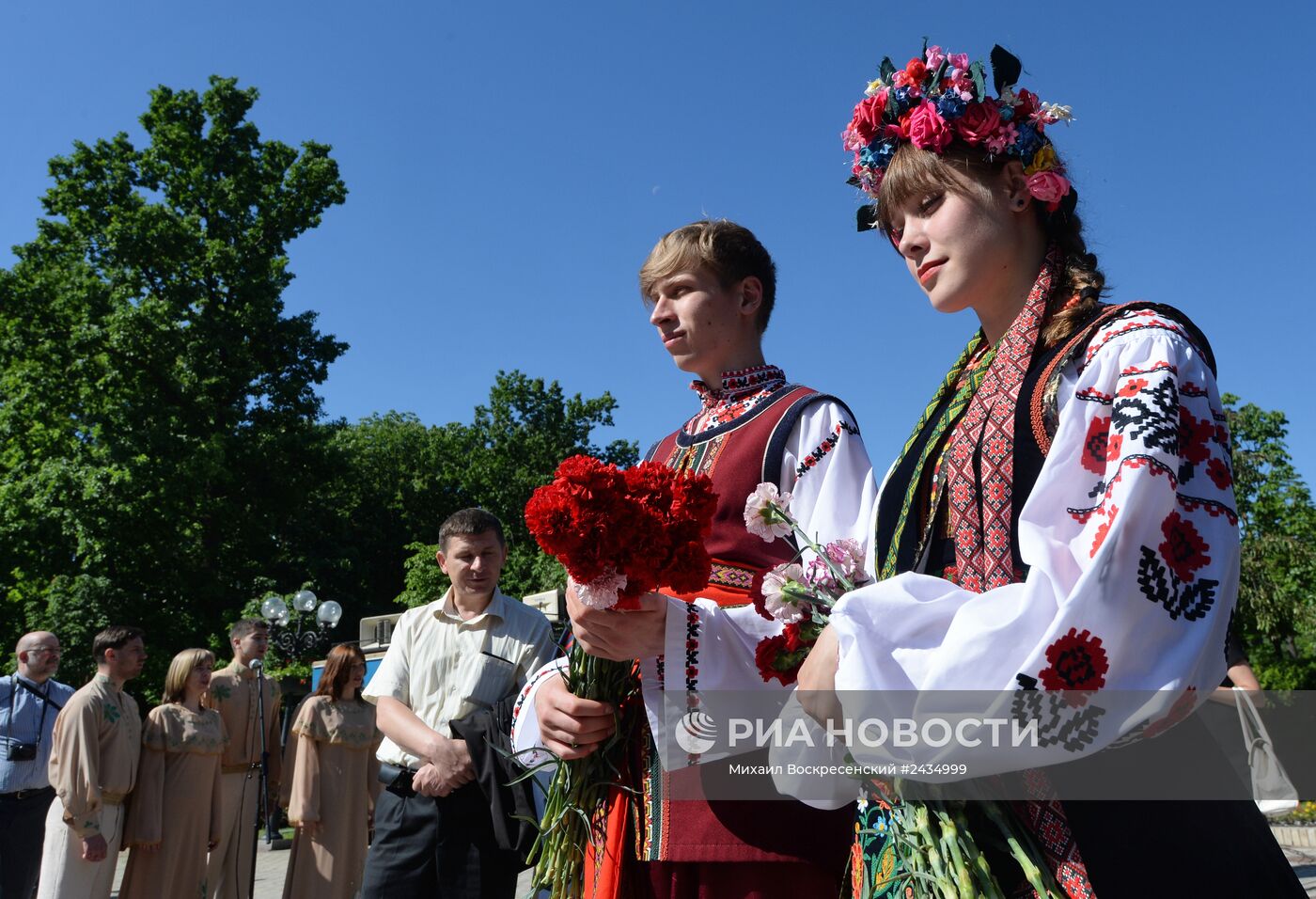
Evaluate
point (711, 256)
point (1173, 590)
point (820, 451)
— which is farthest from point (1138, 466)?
A: point (711, 256)

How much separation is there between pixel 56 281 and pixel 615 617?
2502 cm

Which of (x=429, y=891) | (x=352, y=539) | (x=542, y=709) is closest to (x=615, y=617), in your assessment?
(x=542, y=709)

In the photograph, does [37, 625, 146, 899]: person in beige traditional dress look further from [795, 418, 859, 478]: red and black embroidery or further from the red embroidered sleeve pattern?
the red embroidered sleeve pattern

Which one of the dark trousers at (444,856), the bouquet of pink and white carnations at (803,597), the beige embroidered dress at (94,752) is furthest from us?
the beige embroidered dress at (94,752)

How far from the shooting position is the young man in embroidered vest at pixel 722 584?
6.07ft

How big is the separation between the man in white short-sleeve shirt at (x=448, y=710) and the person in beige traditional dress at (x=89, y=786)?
3.81 meters

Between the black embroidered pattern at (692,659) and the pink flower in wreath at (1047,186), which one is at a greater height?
the pink flower in wreath at (1047,186)

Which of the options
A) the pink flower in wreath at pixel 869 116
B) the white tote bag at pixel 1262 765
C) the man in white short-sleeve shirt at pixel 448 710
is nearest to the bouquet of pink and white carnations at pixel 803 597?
the pink flower in wreath at pixel 869 116

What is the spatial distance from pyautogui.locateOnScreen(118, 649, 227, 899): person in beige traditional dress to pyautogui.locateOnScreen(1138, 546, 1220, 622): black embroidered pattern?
754 centimetres

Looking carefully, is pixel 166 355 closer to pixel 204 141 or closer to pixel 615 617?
pixel 204 141

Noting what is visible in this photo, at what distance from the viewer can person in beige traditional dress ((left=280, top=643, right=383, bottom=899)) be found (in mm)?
7234

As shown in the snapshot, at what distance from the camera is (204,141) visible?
24.0m

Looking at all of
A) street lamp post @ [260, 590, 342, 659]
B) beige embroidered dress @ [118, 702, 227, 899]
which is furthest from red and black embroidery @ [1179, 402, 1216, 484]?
street lamp post @ [260, 590, 342, 659]

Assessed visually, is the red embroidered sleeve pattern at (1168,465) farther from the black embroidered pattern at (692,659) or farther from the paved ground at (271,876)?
the paved ground at (271,876)
